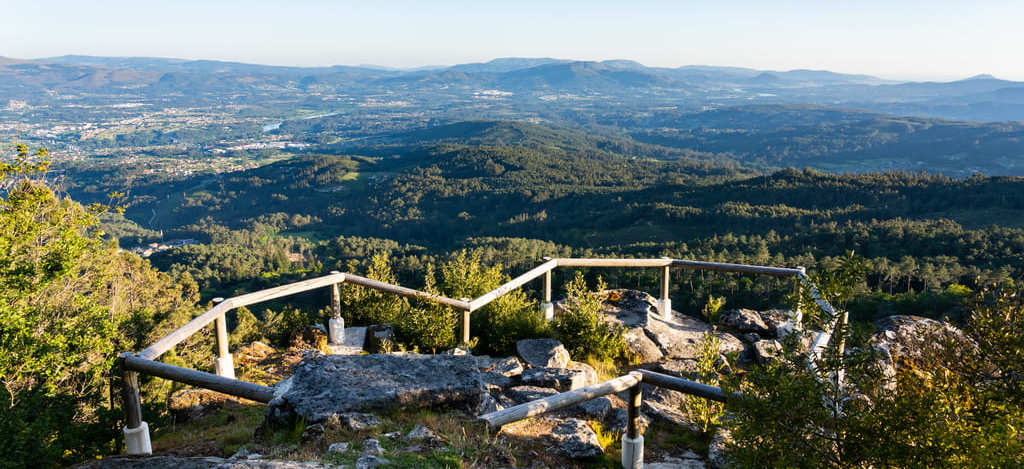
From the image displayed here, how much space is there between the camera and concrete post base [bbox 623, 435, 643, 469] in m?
4.06

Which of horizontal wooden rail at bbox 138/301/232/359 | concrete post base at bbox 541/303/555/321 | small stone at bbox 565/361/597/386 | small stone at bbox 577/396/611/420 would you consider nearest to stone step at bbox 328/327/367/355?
horizontal wooden rail at bbox 138/301/232/359

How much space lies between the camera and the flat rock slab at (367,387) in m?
4.10

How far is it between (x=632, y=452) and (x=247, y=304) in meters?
4.78

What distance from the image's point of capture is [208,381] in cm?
418

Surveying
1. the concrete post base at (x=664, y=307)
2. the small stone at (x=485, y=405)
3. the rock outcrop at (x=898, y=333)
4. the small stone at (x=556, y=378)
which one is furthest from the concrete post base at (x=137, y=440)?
the rock outcrop at (x=898, y=333)

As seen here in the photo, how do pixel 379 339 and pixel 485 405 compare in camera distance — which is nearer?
pixel 485 405

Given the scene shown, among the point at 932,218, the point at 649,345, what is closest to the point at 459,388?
the point at 649,345

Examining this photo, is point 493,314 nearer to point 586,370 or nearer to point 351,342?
point 586,370

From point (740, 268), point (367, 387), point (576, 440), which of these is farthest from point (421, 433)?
point (740, 268)

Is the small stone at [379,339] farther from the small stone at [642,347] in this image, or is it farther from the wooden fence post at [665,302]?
the wooden fence post at [665,302]

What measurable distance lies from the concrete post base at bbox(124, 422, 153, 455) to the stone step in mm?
2945

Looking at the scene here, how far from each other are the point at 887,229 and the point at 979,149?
632ft

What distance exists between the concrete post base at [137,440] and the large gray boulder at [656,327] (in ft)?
17.2

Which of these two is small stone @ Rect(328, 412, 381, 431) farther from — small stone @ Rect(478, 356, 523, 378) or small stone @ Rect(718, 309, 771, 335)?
small stone @ Rect(718, 309, 771, 335)
